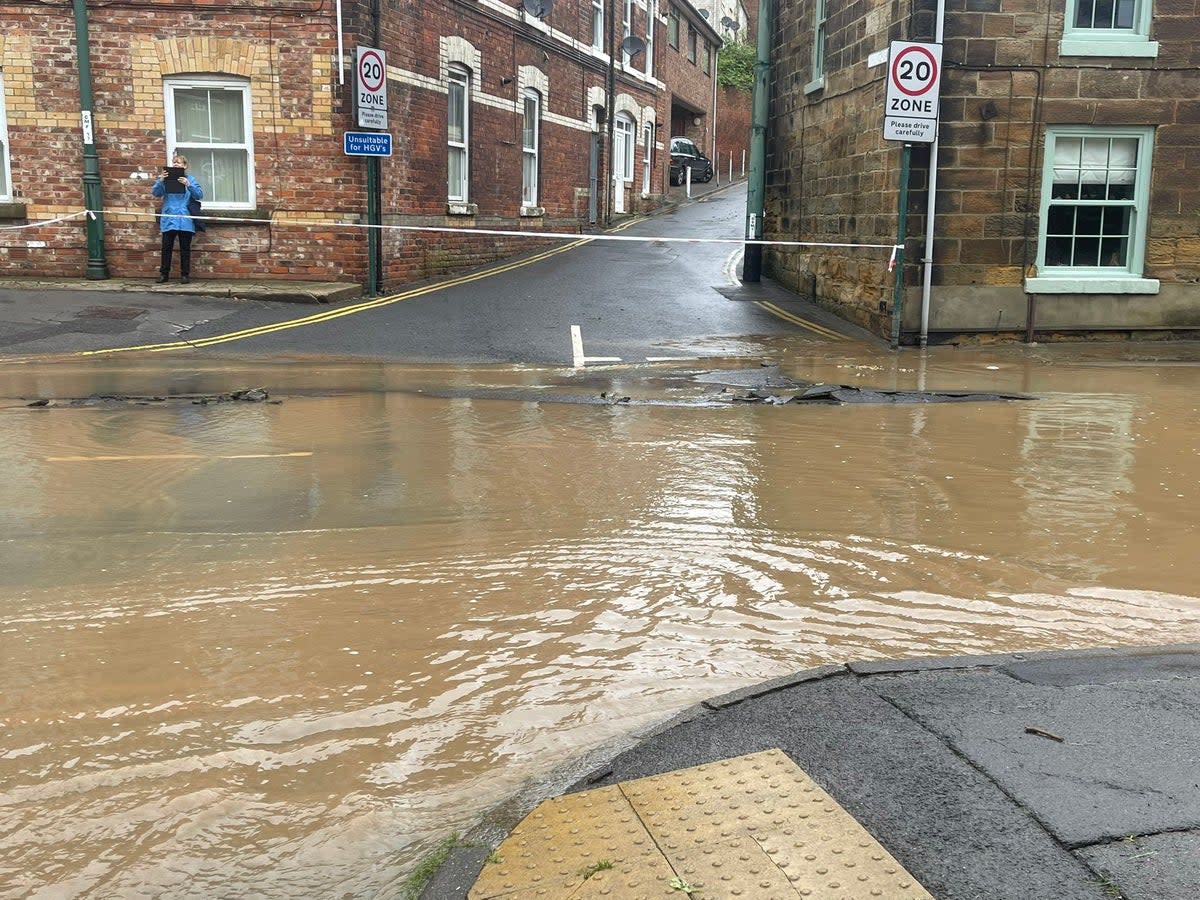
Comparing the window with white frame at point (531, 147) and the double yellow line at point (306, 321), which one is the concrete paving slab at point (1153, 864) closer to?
the double yellow line at point (306, 321)

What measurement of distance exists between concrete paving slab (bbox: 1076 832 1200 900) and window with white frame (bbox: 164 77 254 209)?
16.0 metres

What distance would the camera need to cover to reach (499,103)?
71.5ft

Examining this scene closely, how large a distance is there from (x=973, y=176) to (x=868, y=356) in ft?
8.63

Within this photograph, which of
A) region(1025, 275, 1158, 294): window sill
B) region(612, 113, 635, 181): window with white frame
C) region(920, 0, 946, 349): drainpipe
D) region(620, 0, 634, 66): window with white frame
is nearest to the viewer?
region(920, 0, 946, 349): drainpipe

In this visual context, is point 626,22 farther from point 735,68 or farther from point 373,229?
point 735,68

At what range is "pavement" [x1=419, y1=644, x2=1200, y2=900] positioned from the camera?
2896 millimetres

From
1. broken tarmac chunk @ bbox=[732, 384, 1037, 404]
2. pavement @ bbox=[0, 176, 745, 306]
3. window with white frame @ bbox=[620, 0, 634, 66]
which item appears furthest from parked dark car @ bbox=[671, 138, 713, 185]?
broken tarmac chunk @ bbox=[732, 384, 1037, 404]

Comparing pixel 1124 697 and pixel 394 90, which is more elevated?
pixel 394 90

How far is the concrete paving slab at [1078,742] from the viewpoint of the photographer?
3191 mm

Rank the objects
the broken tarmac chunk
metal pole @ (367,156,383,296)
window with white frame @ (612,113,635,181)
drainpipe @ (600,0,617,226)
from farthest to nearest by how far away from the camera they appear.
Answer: window with white frame @ (612,113,635,181)
drainpipe @ (600,0,617,226)
metal pole @ (367,156,383,296)
the broken tarmac chunk

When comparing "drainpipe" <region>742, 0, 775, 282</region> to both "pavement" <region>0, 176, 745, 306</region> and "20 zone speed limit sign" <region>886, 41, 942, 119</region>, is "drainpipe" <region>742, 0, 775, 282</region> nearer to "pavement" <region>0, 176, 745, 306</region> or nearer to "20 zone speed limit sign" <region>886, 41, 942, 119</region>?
"20 zone speed limit sign" <region>886, 41, 942, 119</region>

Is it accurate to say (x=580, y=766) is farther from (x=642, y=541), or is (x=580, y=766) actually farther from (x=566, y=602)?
(x=642, y=541)

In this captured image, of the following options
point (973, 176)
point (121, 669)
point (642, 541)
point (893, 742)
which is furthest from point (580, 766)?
point (973, 176)

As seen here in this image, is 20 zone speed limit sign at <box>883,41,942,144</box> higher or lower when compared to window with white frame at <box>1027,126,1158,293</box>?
higher
